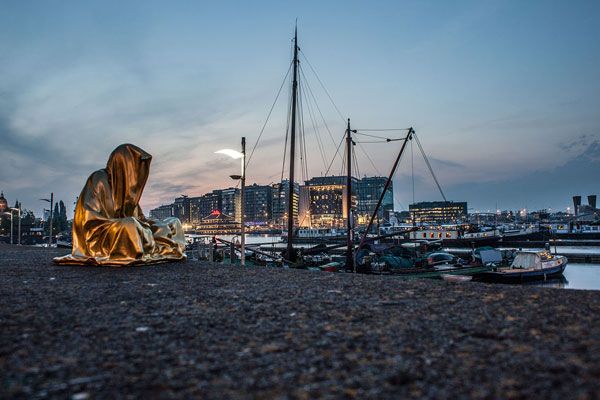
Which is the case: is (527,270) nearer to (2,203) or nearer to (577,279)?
(577,279)

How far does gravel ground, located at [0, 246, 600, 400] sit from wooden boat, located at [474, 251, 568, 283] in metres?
21.0

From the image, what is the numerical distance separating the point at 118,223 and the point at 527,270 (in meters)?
26.5

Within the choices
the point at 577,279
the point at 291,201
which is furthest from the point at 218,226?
the point at 577,279

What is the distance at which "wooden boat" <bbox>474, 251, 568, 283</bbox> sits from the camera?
23.2 m

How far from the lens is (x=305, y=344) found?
2697 mm

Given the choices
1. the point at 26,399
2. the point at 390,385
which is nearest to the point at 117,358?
the point at 26,399

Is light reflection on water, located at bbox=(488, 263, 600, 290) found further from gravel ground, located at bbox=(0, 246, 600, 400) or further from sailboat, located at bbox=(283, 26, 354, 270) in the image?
gravel ground, located at bbox=(0, 246, 600, 400)

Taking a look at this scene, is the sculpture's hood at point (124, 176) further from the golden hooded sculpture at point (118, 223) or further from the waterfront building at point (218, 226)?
the waterfront building at point (218, 226)

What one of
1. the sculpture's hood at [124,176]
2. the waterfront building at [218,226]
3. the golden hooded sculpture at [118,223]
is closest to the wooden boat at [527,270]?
the golden hooded sculpture at [118,223]

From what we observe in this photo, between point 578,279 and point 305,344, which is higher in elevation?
point 305,344

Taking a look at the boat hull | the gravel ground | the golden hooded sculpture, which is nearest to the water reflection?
the boat hull

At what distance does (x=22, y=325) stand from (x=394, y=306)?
3781 mm

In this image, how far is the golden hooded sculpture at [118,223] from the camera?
8969mm

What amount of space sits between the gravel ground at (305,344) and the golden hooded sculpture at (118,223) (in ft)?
13.3
